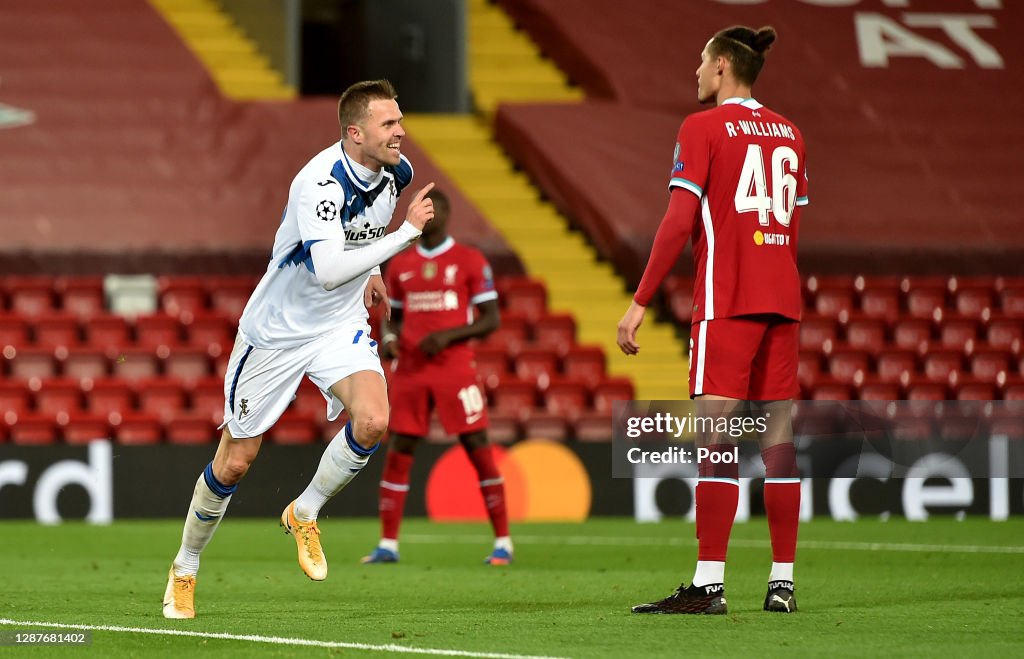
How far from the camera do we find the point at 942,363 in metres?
15.3

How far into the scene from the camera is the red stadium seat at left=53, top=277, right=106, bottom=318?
48.2ft

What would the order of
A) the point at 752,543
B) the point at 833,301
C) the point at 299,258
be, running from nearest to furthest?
1. the point at 299,258
2. the point at 752,543
3. the point at 833,301

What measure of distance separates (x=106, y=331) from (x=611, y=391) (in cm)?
447

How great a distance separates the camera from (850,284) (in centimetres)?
1591

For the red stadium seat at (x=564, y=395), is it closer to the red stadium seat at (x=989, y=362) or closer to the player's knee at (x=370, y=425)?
the red stadium seat at (x=989, y=362)

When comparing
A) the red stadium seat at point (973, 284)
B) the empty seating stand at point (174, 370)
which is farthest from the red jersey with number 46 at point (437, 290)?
the red stadium seat at point (973, 284)

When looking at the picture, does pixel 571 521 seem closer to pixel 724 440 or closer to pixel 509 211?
pixel 509 211

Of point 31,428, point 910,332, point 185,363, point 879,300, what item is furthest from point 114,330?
point 910,332

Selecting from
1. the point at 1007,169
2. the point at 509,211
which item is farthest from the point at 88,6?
the point at 1007,169

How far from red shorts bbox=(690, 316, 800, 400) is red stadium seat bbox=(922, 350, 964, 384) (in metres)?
9.56

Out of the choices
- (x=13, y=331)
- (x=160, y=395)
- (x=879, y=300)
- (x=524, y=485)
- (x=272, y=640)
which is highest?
(x=879, y=300)

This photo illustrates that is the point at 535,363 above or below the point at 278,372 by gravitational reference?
below

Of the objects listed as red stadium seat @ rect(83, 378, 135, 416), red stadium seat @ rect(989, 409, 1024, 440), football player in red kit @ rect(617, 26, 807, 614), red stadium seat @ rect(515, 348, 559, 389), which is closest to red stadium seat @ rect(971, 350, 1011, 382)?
red stadium seat @ rect(989, 409, 1024, 440)

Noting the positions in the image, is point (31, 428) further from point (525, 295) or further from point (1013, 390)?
point (1013, 390)
